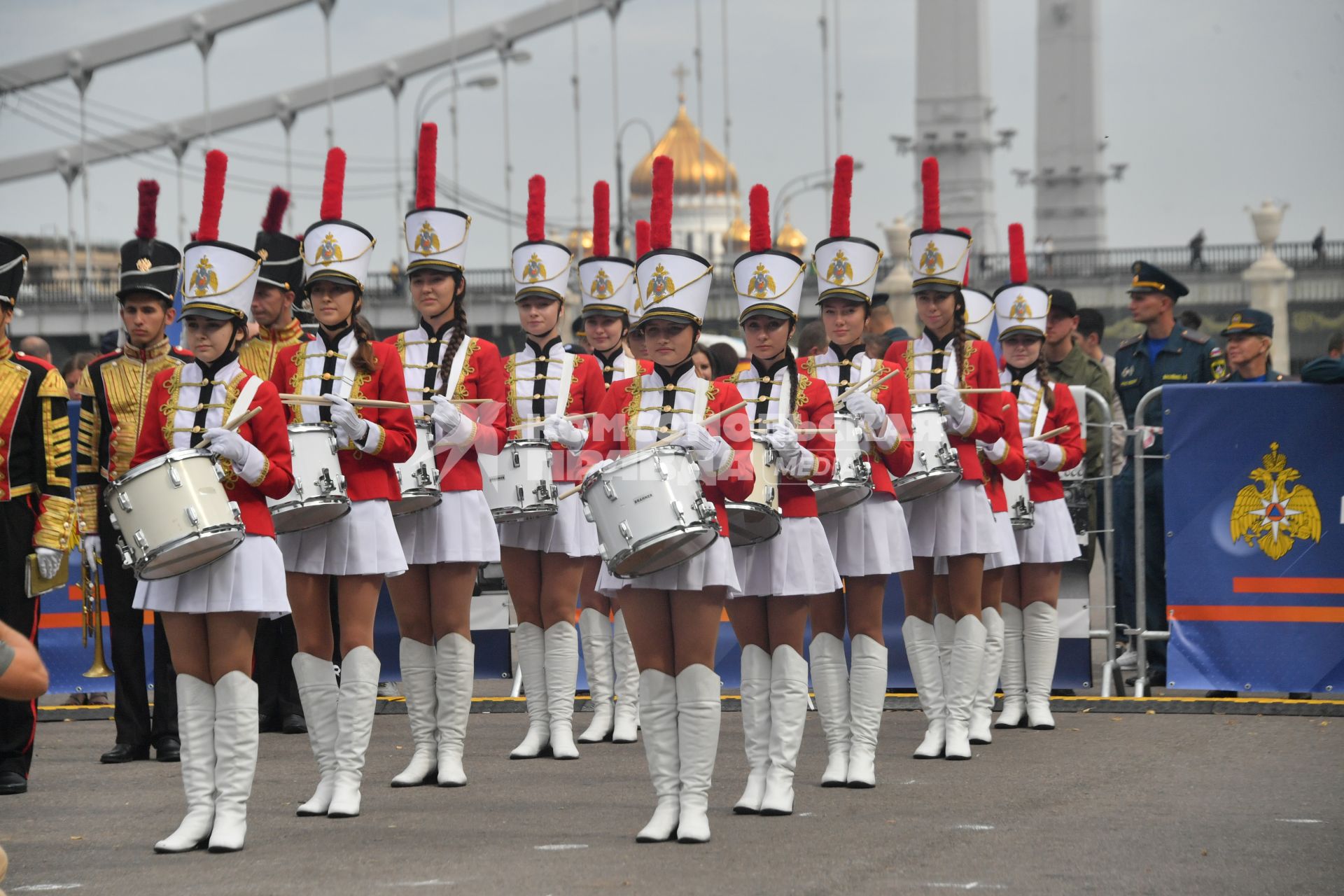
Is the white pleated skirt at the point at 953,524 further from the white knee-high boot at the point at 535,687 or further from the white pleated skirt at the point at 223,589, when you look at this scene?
the white pleated skirt at the point at 223,589

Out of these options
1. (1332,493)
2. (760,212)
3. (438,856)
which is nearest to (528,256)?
(760,212)

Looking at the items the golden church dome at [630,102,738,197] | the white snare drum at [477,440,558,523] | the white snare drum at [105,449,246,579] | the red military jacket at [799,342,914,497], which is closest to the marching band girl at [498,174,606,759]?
the white snare drum at [477,440,558,523]

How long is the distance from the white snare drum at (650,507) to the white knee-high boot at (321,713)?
5.20 ft

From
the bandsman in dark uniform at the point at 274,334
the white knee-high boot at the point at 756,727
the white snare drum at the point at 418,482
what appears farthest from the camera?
the bandsman in dark uniform at the point at 274,334

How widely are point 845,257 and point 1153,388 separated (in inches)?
156

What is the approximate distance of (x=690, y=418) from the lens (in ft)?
25.9

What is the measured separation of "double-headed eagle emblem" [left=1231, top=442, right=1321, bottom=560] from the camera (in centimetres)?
1169

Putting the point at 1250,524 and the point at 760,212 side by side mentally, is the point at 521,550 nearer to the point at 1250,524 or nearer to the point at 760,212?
the point at 760,212

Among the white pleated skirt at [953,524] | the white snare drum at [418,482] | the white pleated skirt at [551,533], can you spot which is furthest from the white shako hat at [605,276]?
the white snare drum at [418,482]

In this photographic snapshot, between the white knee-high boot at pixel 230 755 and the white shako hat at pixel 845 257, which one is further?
the white shako hat at pixel 845 257

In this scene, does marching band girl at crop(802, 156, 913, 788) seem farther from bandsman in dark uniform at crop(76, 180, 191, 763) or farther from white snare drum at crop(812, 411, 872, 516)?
bandsman in dark uniform at crop(76, 180, 191, 763)

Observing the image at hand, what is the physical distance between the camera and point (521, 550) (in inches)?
409

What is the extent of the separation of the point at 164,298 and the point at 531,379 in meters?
2.06

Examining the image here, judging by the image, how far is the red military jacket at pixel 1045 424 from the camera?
11328 mm
